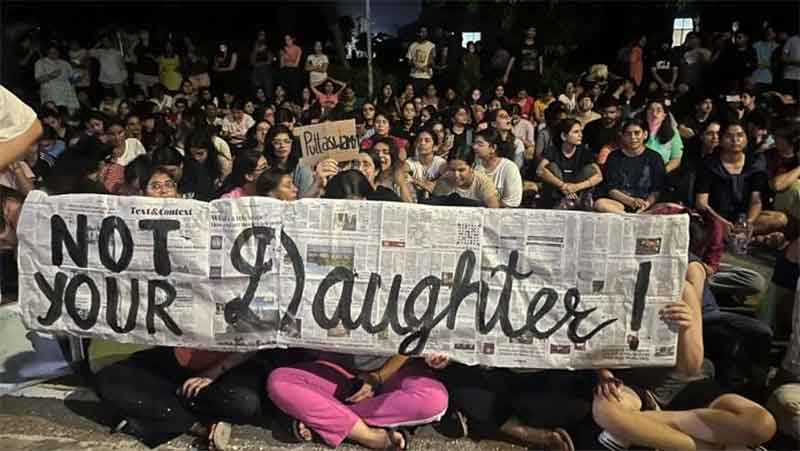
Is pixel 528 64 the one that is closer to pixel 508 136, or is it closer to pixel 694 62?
pixel 694 62

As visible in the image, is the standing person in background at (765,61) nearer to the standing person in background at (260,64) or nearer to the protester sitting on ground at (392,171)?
the protester sitting on ground at (392,171)

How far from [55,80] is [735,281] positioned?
4.48m

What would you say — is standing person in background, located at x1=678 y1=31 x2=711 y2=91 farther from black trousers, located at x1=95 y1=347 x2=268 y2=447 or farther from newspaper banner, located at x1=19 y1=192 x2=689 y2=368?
black trousers, located at x1=95 y1=347 x2=268 y2=447

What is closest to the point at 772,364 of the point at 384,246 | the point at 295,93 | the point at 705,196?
the point at 705,196

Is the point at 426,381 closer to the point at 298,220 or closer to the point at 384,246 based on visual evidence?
the point at 384,246

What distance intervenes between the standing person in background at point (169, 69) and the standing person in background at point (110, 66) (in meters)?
0.33

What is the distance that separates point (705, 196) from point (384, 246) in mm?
1480

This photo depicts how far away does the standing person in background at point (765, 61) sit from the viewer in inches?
201

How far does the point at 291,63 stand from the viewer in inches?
214

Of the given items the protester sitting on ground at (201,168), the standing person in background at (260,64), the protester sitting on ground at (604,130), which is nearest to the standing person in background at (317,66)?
the standing person in background at (260,64)

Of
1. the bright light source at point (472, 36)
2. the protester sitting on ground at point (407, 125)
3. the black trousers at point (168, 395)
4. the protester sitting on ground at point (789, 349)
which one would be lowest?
the black trousers at point (168, 395)

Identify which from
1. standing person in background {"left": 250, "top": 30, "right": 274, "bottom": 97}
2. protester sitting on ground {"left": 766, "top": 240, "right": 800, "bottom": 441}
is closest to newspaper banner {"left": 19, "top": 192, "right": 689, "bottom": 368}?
protester sitting on ground {"left": 766, "top": 240, "right": 800, "bottom": 441}

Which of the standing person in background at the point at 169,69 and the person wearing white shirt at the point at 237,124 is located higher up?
the standing person in background at the point at 169,69

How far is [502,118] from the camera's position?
4648 millimetres
